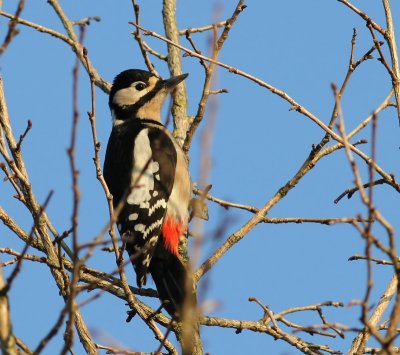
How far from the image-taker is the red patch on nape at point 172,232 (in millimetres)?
5011

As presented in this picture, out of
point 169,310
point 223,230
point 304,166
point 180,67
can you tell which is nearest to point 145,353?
point 169,310

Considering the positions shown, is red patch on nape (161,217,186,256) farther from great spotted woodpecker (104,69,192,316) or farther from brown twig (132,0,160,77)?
brown twig (132,0,160,77)

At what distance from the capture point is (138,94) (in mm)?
6082

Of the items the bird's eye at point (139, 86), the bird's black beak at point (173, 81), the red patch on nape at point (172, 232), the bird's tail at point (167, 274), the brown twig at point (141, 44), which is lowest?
Result: the bird's tail at point (167, 274)

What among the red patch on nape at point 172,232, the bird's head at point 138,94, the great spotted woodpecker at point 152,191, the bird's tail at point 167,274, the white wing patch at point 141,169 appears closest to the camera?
the bird's tail at point 167,274

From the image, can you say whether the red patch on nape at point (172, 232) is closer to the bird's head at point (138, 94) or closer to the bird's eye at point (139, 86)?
the bird's head at point (138, 94)

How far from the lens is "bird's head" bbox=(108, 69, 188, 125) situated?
6024 millimetres

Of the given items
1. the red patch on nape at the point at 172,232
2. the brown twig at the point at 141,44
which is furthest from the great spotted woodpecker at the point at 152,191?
the brown twig at the point at 141,44

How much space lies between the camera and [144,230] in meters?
5.02

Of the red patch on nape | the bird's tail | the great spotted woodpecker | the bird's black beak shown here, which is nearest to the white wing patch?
the great spotted woodpecker

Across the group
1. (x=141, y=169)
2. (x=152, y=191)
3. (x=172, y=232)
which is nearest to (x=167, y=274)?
(x=172, y=232)

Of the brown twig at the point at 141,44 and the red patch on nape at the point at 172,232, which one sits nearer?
the brown twig at the point at 141,44

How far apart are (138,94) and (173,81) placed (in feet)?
1.48

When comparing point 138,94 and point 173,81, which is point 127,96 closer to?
point 138,94
